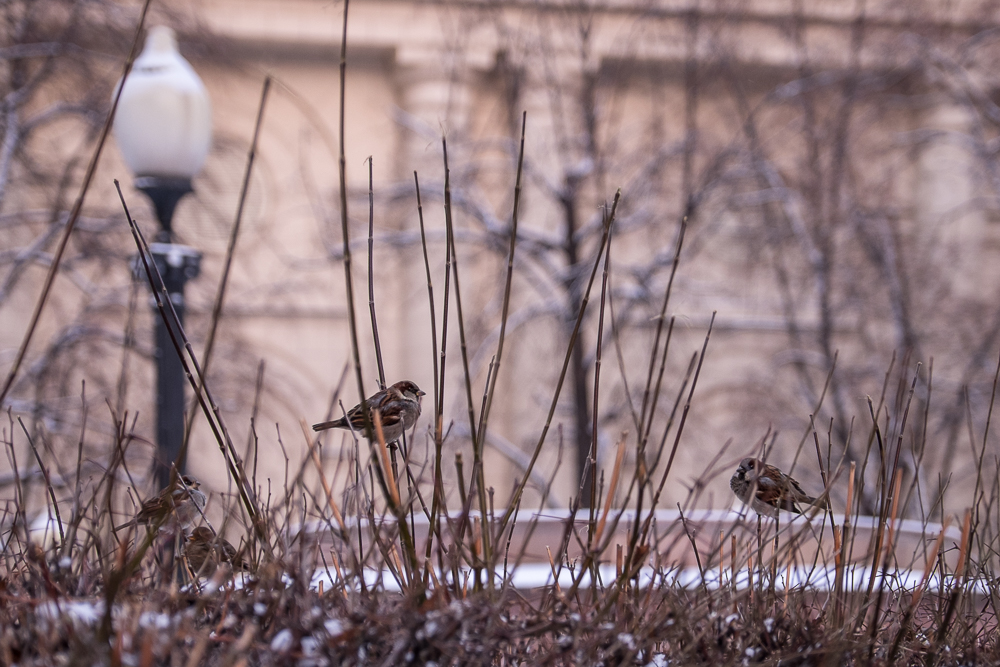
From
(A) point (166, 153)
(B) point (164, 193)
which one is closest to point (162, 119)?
(A) point (166, 153)

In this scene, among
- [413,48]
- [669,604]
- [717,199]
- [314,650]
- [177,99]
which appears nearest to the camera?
[314,650]

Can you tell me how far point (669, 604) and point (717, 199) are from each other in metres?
9.09

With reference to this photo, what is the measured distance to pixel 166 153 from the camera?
14.8 feet

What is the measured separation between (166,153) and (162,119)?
16 centimetres

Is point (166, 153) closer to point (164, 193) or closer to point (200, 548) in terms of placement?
point (164, 193)

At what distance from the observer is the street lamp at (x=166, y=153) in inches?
173

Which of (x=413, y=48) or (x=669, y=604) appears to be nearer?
(x=669, y=604)

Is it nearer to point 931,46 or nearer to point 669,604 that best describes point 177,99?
point 669,604

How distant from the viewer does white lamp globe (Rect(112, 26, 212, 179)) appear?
4461mm

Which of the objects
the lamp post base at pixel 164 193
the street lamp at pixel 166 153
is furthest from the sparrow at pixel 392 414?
the lamp post base at pixel 164 193

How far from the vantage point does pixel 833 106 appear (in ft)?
32.0

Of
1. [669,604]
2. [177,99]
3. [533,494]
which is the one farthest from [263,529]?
[533,494]

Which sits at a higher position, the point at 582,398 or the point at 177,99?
the point at 177,99

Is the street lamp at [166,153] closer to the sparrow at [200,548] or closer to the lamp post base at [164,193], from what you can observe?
the lamp post base at [164,193]
